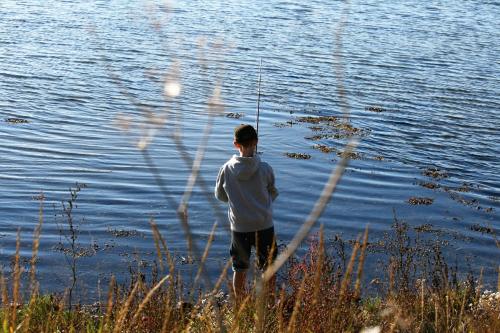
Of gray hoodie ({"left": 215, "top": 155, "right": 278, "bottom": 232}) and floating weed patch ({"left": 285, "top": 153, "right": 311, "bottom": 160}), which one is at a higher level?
gray hoodie ({"left": 215, "top": 155, "right": 278, "bottom": 232})

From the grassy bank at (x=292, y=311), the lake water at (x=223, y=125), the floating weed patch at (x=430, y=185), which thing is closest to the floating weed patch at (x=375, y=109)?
the lake water at (x=223, y=125)

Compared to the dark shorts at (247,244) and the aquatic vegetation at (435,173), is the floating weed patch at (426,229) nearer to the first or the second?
the aquatic vegetation at (435,173)

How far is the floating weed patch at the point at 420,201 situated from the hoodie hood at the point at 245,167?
20.4 ft

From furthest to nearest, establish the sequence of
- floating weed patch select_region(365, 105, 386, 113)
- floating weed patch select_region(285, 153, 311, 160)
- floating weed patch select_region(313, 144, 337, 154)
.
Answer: floating weed patch select_region(365, 105, 386, 113), floating weed patch select_region(313, 144, 337, 154), floating weed patch select_region(285, 153, 311, 160)

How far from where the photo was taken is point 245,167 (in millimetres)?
7098

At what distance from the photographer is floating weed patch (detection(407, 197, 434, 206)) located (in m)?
12.9

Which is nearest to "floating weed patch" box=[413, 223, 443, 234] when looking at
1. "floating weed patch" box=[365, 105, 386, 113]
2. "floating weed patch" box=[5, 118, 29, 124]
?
"floating weed patch" box=[365, 105, 386, 113]

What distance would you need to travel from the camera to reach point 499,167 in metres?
15.4

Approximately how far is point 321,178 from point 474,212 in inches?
95.6

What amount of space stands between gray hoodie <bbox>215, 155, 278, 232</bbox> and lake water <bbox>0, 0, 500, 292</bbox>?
654 mm

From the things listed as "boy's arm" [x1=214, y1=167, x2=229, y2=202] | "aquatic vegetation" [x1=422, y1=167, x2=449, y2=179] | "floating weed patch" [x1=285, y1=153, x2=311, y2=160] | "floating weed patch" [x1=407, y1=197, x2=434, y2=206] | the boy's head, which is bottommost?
"aquatic vegetation" [x1=422, y1=167, x2=449, y2=179]

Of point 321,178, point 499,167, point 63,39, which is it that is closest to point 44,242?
point 321,178

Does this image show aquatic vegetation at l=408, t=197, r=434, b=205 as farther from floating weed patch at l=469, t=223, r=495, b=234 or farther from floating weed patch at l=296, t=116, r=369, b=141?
floating weed patch at l=296, t=116, r=369, b=141

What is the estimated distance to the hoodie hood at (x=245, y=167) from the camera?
7.10 metres
